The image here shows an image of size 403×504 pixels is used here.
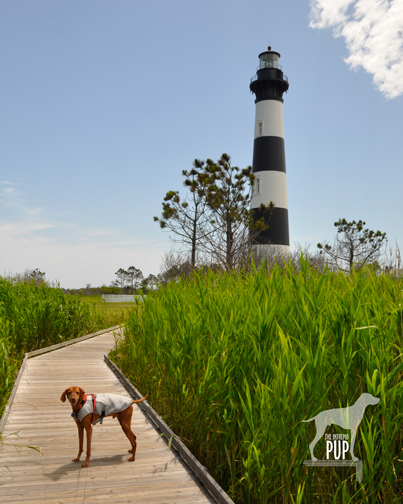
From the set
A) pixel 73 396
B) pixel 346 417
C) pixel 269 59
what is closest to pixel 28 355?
pixel 73 396

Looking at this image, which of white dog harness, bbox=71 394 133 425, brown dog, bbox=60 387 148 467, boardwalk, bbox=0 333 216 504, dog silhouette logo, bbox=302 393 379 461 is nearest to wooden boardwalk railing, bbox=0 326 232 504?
boardwalk, bbox=0 333 216 504

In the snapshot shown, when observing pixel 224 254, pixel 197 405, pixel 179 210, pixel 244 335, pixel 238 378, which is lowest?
pixel 197 405

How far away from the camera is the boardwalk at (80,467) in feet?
10.0

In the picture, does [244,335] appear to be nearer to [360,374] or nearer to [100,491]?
[360,374]

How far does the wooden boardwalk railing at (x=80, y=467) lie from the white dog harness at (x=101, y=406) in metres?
0.48

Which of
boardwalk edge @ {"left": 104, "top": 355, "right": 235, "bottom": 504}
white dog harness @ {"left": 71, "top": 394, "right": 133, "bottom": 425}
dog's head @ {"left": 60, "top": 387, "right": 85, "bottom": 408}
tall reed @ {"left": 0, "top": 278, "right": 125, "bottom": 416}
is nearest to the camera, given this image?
boardwalk edge @ {"left": 104, "top": 355, "right": 235, "bottom": 504}

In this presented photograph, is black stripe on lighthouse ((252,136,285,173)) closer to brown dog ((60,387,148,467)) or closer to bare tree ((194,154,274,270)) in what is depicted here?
bare tree ((194,154,274,270))

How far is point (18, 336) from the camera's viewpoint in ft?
29.6

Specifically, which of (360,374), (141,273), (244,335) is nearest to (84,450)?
(244,335)

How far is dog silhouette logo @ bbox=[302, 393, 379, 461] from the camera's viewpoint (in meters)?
2.57

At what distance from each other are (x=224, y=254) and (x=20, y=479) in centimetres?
1835

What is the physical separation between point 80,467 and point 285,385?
2.02 metres

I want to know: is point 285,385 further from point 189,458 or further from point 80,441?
point 80,441

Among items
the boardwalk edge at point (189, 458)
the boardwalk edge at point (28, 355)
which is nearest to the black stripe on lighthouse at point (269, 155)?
the boardwalk edge at point (28, 355)
